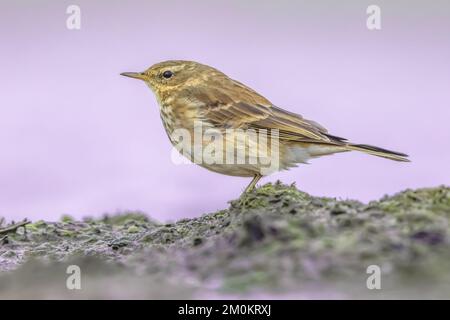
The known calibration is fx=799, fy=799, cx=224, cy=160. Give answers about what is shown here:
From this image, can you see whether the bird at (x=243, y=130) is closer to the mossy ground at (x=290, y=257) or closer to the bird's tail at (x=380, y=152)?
the bird's tail at (x=380, y=152)

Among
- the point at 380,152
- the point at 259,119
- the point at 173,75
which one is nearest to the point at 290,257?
the point at 380,152

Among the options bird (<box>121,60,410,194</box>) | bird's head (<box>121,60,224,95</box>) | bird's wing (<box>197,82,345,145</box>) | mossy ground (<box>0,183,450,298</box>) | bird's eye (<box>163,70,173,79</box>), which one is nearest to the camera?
mossy ground (<box>0,183,450,298</box>)

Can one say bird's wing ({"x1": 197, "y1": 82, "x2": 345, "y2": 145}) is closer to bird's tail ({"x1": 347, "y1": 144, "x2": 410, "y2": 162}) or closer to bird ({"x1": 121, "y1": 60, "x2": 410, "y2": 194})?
bird ({"x1": 121, "y1": 60, "x2": 410, "y2": 194})

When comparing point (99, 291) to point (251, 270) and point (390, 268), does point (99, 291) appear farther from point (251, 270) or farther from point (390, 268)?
point (390, 268)

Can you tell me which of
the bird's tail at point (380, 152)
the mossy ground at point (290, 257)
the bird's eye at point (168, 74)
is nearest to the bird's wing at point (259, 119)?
the bird's tail at point (380, 152)

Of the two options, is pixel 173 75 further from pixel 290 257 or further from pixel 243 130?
pixel 290 257

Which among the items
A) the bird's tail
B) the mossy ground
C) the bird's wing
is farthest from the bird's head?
the mossy ground
